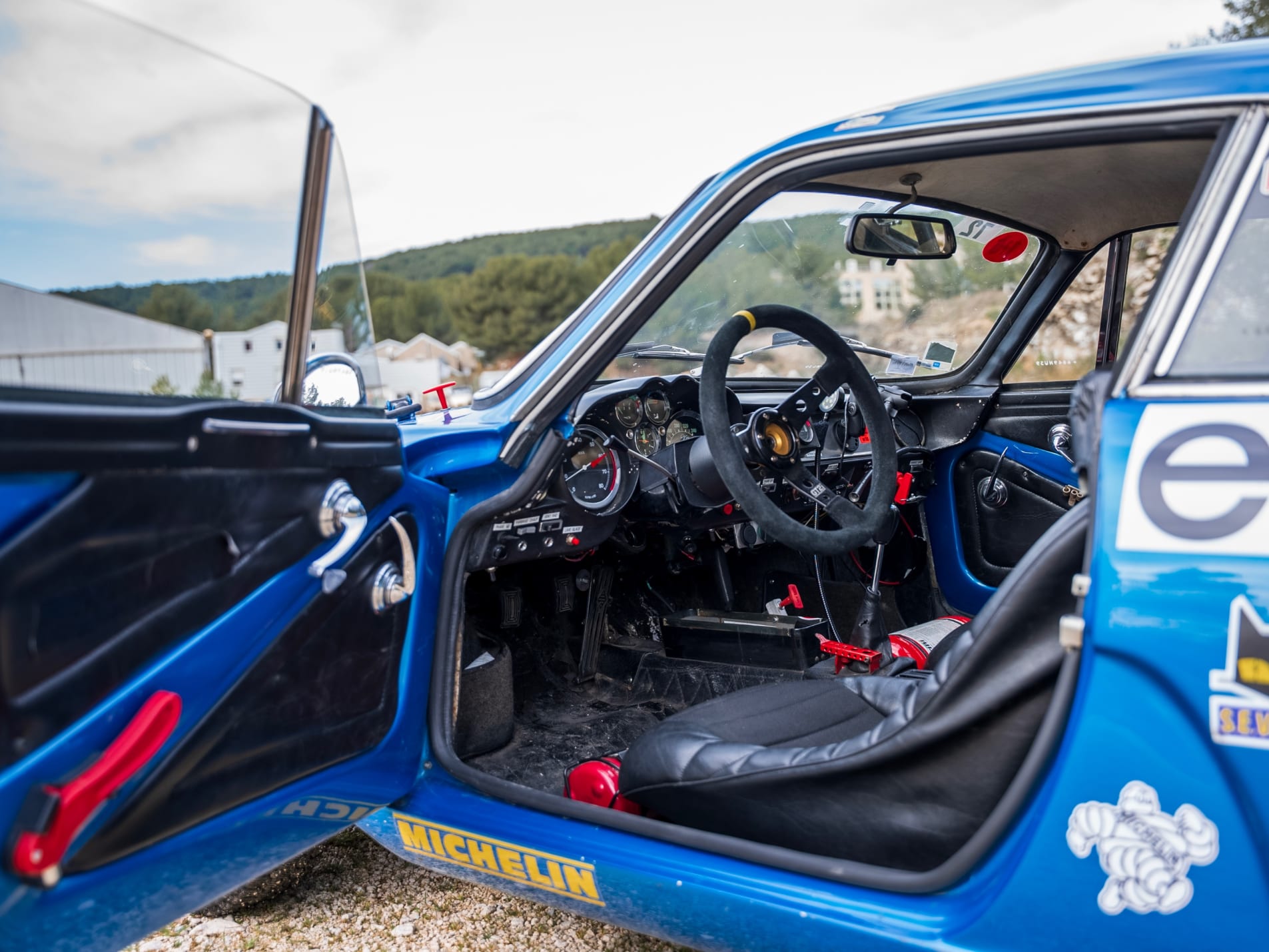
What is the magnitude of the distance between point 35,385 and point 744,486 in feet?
4.48

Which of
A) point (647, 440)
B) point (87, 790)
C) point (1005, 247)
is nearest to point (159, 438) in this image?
point (87, 790)

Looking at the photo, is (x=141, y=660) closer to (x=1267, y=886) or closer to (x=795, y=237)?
(x=1267, y=886)

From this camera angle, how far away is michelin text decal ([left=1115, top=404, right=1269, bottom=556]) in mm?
1181

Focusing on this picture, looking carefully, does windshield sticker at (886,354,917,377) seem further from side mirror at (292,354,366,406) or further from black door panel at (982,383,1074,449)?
side mirror at (292,354,366,406)

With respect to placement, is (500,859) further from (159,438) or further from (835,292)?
(835,292)

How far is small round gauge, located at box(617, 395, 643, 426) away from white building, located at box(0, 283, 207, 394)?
4.24 ft

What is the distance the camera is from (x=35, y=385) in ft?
3.92

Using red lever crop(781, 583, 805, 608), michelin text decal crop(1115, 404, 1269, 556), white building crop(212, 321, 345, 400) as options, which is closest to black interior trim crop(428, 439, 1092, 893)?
michelin text decal crop(1115, 404, 1269, 556)

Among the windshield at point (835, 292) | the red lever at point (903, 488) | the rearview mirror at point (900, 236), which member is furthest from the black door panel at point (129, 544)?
the red lever at point (903, 488)

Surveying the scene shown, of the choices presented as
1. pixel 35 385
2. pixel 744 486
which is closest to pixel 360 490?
pixel 35 385

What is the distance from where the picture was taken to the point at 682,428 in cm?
281

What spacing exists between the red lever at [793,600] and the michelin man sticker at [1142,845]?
6.13 ft

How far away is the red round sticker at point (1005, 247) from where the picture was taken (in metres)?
3.08

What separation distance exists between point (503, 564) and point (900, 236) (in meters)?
1.65
